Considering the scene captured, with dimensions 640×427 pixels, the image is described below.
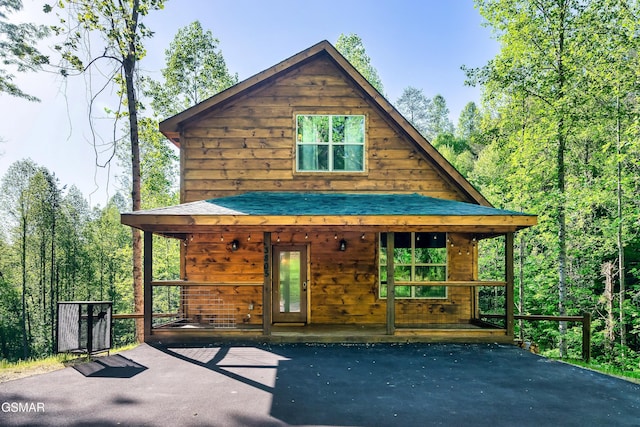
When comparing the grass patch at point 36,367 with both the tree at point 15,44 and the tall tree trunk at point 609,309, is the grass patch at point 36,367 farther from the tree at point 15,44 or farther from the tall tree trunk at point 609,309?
the tall tree trunk at point 609,309

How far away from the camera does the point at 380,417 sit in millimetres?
4117

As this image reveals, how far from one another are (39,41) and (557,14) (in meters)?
15.7

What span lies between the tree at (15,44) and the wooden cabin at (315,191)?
18.5 ft

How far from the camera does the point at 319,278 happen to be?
9.43 m

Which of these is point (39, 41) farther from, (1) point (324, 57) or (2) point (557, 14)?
(2) point (557, 14)

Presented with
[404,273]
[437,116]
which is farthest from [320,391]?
[437,116]

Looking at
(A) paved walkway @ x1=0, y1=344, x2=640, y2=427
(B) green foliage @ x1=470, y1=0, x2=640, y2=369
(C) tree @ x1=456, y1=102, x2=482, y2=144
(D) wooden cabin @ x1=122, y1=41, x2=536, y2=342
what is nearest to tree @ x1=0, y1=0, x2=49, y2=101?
(D) wooden cabin @ x1=122, y1=41, x2=536, y2=342

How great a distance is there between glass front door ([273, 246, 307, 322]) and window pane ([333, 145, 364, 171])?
2.27 metres

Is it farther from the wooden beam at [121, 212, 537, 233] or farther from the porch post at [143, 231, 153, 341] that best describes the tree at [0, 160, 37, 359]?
the wooden beam at [121, 212, 537, 233]

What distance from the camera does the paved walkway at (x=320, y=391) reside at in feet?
13.4

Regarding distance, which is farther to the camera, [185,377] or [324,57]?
[324,57]

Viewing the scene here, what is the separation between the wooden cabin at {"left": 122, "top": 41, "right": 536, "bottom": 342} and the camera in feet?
30.6

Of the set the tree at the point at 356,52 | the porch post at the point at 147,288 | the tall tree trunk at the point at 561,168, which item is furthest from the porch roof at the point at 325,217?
the tree at the point at 356,52

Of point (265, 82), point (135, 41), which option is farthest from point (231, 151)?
point (135, 41)
